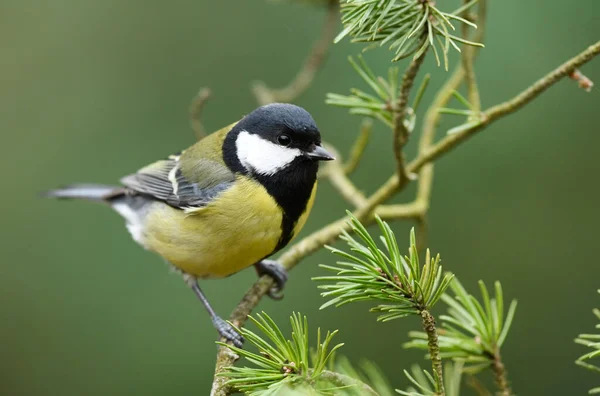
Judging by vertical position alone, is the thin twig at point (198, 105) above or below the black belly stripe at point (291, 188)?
above

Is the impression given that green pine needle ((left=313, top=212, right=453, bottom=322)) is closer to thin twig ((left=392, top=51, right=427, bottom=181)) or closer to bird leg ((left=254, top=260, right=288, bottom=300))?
thin twig ((left=392, top=51, right=427, bottom=181))

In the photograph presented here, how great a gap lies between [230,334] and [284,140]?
22.3 inches

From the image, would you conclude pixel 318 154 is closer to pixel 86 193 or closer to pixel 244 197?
pixel 244 197

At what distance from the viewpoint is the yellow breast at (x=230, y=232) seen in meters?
1.82

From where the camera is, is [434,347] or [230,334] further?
[230,334]

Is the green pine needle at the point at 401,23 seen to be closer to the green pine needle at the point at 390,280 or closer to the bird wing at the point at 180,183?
the green pine needle at the point at 390,280

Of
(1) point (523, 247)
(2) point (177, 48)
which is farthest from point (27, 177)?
(1) point (523, 247)

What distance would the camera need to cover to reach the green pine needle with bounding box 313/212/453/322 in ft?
3.24

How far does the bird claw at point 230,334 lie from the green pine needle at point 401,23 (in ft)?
2.65

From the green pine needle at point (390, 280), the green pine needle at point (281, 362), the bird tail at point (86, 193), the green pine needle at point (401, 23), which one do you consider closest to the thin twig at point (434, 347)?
the green pine needle at point (390, 280)

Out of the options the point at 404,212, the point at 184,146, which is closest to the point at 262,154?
the point at 404,212

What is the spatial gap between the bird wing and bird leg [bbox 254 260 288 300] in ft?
0.84

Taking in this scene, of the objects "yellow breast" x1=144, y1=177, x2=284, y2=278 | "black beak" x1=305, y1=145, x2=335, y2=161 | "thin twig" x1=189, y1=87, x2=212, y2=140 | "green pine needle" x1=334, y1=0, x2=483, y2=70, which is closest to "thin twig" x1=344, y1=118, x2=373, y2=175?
"black beak" x1=305, y1=145, x2=335, y2=161

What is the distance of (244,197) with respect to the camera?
185cm
